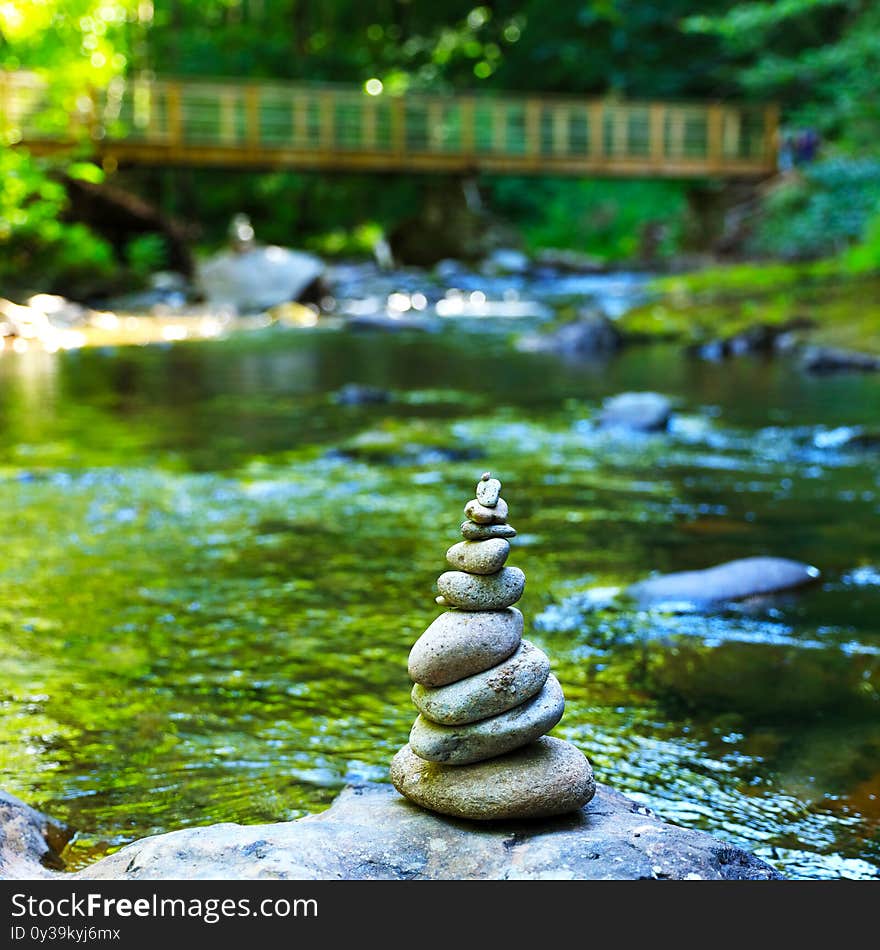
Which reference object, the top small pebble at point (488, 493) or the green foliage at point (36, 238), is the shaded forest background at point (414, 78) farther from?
the top small pebble at point (488, 493)

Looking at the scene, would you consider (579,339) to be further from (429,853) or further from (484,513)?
(429,853)

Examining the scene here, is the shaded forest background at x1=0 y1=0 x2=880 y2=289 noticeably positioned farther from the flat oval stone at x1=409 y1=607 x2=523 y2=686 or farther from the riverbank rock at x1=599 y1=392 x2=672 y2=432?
the flat oval stone at x1=409 y1=607 x2=523 y2=686

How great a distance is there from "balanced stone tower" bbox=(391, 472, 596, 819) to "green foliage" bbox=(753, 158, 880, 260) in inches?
812

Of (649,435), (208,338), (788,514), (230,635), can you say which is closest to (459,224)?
(208,338)

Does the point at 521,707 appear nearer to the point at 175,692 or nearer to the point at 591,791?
the point at 591,791

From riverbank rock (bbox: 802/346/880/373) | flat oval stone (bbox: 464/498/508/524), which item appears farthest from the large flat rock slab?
riverbank rock (bbox: 802/346/880/373)

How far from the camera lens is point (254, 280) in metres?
27.1

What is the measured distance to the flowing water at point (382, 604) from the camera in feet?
15.1

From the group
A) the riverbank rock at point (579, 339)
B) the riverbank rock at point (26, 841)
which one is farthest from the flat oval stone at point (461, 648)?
the riverbank rock at point (579, 339)

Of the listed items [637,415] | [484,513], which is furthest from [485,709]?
[637,415]

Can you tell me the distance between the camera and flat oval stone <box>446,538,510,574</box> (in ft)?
12.3

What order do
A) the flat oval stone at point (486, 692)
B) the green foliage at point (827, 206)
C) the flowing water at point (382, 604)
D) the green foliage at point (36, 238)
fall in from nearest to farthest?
the flat oval stone at point (486, 692) < the flowing water at point (382, 604) < the green foliage at point (827, 206) < the green foliage at point (36, 238)

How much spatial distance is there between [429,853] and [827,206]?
2272 centimetres

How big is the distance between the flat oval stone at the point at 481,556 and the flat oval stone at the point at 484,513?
60mm
